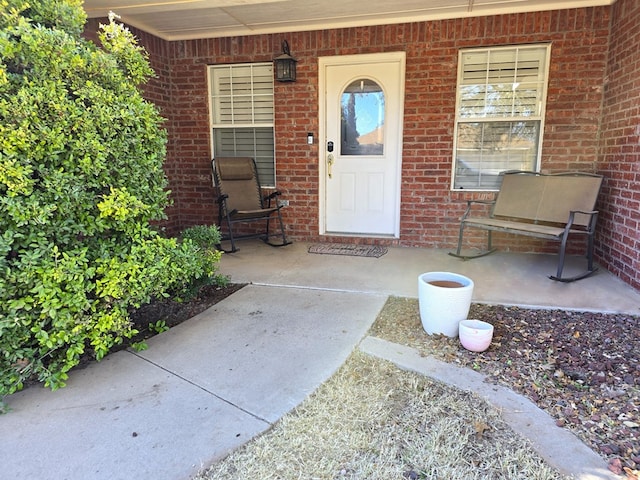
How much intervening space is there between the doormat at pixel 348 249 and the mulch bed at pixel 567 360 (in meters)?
1.47

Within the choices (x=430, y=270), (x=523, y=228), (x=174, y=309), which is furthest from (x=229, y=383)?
Answer: (x=523, y=228)

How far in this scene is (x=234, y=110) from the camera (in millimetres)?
5270

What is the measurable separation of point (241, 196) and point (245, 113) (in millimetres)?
1064

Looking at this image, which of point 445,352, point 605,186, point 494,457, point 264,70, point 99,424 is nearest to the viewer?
point 494,457

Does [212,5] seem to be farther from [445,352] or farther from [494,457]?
[494,457]

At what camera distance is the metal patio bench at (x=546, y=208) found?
12.1 feet

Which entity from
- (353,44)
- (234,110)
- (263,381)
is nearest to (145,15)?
(234,110)

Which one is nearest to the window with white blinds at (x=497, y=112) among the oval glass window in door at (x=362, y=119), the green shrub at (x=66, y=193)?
the oval glass window in door at (x=362, y=119)

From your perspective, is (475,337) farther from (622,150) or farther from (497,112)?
(497,112)

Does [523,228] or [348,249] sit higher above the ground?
[523,228]

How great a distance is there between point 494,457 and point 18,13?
8.98 ft

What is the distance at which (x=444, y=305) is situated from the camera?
2.45 meters

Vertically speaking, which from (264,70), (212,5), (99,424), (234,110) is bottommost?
(99,424)

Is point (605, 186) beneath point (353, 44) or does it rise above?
beneath
